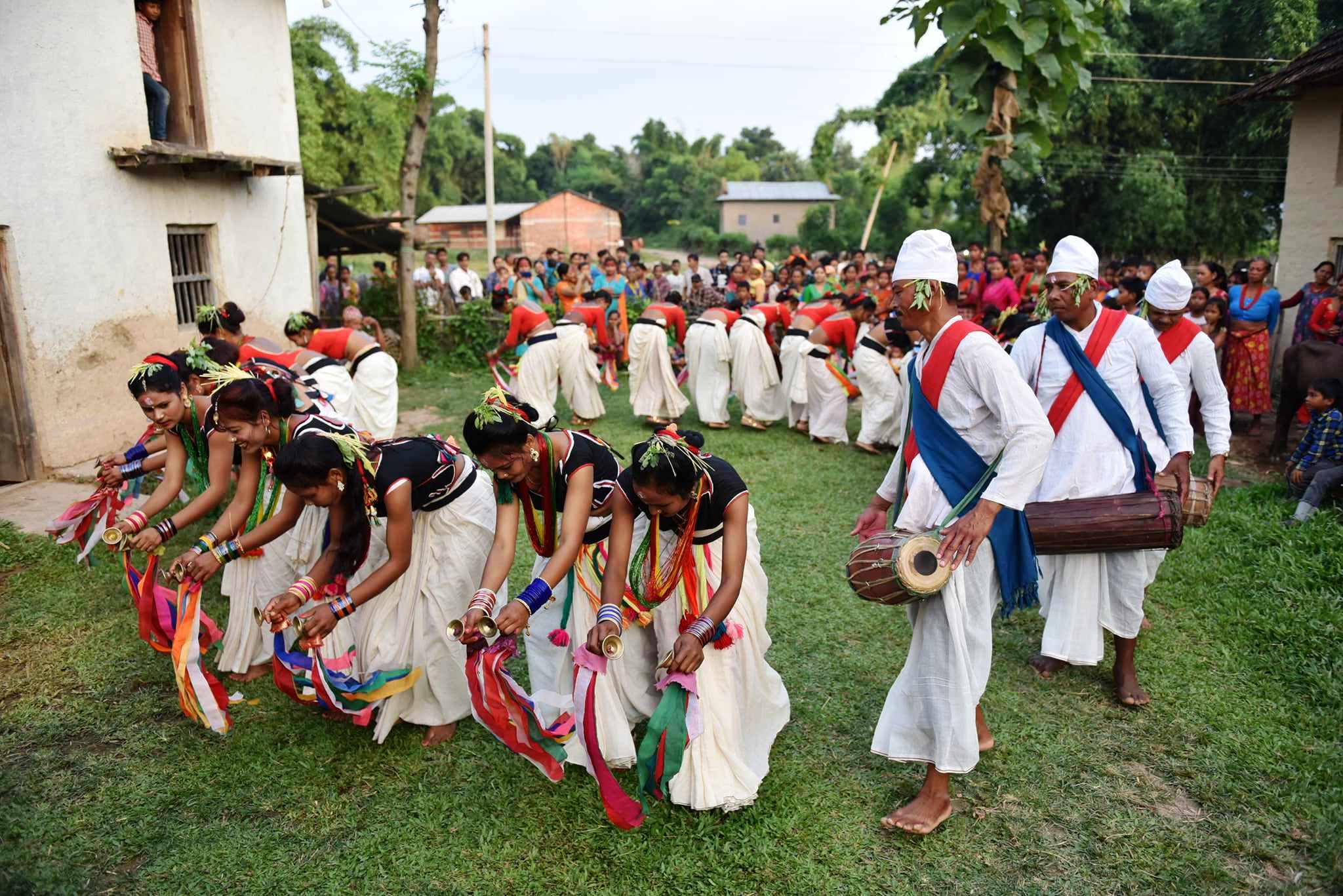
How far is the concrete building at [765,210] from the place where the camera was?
48.8m

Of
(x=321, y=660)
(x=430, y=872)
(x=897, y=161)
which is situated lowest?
(x=430, y=872)

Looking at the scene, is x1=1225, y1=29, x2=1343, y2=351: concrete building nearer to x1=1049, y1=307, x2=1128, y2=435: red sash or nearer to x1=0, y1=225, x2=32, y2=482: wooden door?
x1=1049, y1=307, x2=1128, y2=435: red sash

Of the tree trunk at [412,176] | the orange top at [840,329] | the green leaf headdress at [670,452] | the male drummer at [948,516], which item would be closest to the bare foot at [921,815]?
the male drummer at [948,516]

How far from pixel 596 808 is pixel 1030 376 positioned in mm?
2719

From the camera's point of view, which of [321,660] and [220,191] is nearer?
[321,660]

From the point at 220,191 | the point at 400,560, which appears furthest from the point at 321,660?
the point at 220,191

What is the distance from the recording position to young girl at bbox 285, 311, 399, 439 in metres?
7.28

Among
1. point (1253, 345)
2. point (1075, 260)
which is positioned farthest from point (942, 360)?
point (1253, 345)

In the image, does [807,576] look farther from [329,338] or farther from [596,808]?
[329,338]

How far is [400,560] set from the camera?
367 centimetres

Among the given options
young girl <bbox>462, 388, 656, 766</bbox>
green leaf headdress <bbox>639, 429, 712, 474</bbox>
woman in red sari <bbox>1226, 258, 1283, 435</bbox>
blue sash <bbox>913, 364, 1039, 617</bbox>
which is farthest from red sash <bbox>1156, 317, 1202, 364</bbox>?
woman in red sari <bbox>1226, 258, 1283, 435</bbox>

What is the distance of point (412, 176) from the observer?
13.7m

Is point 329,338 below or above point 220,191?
below

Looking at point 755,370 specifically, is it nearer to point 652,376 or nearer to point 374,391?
point 652,376
